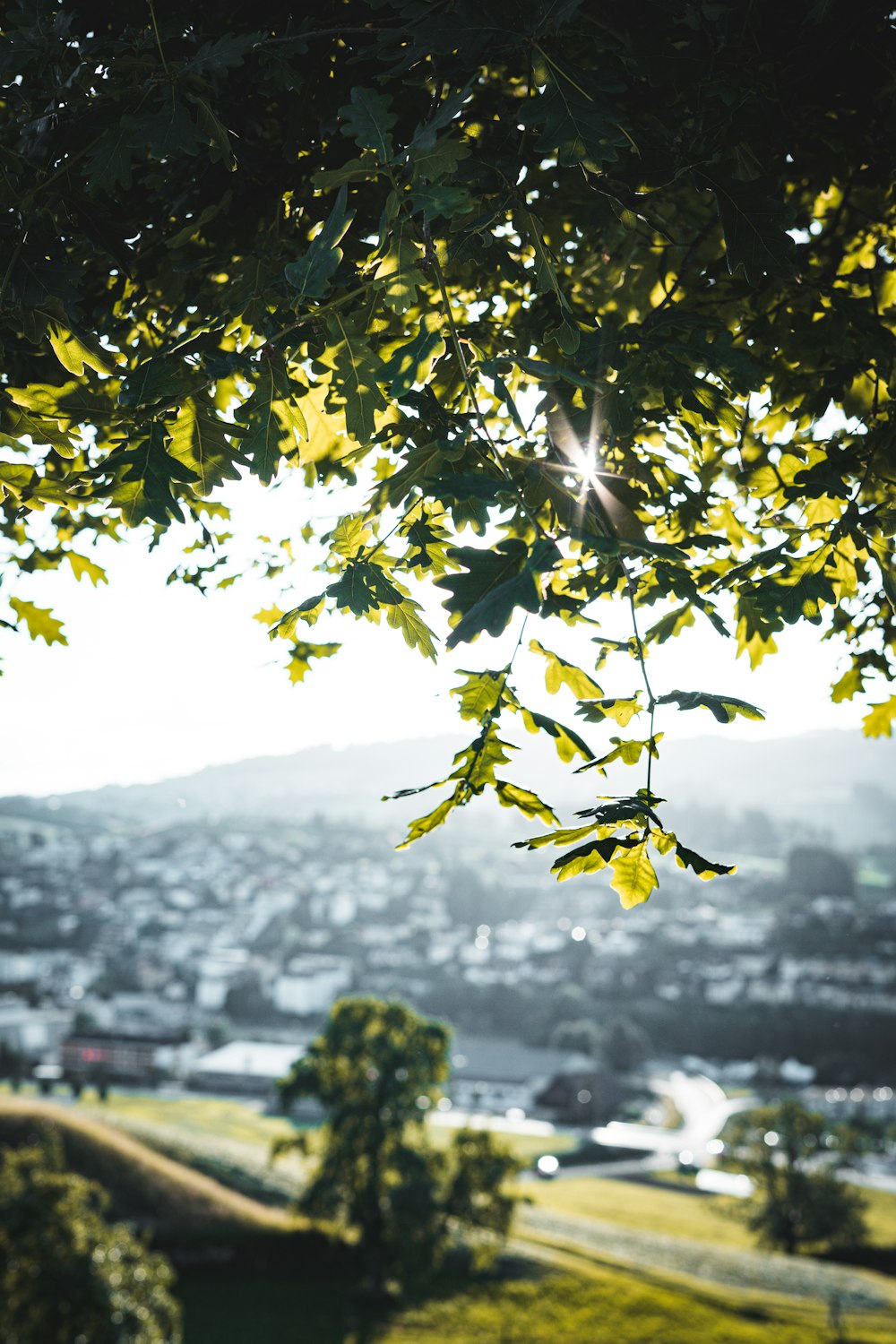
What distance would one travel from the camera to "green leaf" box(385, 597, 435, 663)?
1.42m

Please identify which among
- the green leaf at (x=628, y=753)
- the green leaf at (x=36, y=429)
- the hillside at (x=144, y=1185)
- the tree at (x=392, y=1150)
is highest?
the green leaf at (x=36, y=429)

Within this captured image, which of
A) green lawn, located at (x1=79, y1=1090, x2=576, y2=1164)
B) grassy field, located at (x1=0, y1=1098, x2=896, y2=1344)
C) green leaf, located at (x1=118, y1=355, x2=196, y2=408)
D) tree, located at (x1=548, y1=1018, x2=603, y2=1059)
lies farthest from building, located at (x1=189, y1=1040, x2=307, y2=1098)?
green leaf, located at (x1=118, y1=355, x2=196, y2=408)

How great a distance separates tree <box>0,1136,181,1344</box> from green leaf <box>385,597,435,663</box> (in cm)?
1140

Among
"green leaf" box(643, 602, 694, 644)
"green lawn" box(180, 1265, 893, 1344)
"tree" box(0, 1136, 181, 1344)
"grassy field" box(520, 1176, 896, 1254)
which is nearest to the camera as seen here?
"green leaf" box(643, 602, 694, 644)

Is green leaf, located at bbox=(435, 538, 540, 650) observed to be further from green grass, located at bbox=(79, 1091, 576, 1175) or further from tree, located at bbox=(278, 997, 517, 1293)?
green grass, located at bbox=(79, 1091, 576, 1175)

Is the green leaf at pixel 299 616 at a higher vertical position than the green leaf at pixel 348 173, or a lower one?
lower

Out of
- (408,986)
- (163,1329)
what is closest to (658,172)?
(163,1329)

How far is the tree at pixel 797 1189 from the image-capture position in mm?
22047

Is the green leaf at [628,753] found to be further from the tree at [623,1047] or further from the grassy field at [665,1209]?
the tree at [623,1047]

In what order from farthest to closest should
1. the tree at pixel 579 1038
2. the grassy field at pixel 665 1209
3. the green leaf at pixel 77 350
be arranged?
the tree at pixel 579 1038 → the grassy field at pixel 665 1209 → the green leaf at pixel 77 350

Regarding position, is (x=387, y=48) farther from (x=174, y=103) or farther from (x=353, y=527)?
(x=353, y=527)

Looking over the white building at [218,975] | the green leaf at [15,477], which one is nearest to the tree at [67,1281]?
the green leaf at [15,477]

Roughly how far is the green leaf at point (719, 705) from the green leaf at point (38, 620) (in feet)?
5.09

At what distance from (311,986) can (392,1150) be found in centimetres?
2758
